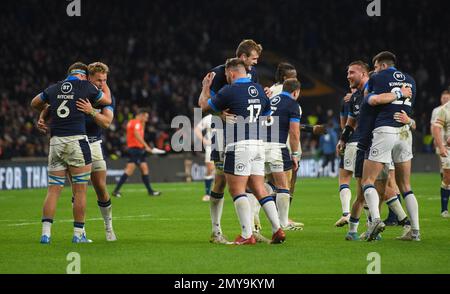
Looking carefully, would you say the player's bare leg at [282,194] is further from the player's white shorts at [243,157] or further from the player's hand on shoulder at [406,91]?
the player's hand on shoulder at [406,91]

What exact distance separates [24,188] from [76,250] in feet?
57.3

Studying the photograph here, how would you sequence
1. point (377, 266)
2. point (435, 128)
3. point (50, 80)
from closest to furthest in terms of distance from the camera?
point (377, 266)
point (435, 128)
point (50, 80)

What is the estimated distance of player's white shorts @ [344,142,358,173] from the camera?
14.6 m

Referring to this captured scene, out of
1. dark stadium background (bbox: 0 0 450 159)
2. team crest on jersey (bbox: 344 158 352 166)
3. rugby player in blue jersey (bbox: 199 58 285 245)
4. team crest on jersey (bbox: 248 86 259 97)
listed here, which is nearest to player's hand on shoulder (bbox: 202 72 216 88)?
rugby player in blue jersey (bbox: 199 58 285 245)

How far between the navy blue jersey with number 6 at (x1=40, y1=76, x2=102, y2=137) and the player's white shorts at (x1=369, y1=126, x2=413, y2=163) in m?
3.89

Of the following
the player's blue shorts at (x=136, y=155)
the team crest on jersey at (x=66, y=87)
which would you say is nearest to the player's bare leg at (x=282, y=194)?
the team crest on jersey at (x=66, y=87)

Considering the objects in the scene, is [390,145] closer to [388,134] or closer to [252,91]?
→ [388,134]

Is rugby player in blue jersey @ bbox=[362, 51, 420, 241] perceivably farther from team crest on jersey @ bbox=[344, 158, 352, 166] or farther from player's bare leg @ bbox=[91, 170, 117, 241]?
player's bare leg @ bbox=[91, 170, 117, 241]

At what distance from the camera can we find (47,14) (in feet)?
132

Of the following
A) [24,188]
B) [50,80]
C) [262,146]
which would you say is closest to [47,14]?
[50,80]

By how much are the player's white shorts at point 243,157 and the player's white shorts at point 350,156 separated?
10.2ft

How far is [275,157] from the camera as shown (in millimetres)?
13367

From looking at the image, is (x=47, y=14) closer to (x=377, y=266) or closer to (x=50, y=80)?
(x=50, y=80)
